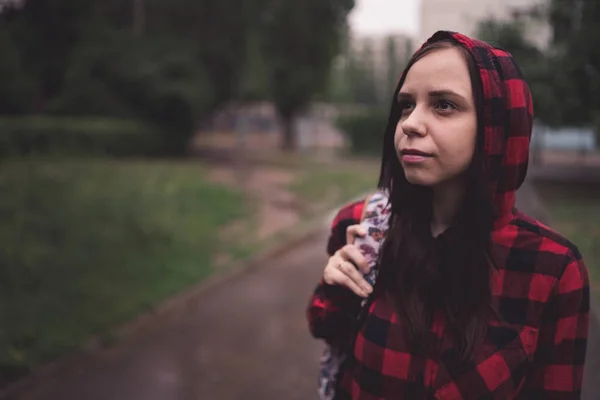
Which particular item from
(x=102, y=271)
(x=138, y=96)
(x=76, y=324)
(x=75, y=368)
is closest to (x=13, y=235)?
(x=102, y=271)

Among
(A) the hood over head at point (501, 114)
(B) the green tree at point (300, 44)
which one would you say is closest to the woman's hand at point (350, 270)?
(A) the hood over head at point (501, 114)

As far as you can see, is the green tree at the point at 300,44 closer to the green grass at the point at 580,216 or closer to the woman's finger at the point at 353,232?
the green grass at the point at 580,216

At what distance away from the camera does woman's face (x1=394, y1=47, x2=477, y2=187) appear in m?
1.17

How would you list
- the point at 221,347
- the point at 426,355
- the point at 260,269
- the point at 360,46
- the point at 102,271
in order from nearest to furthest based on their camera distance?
the point at 426,355, the point at 221,347, the point at 102,271, the point at 260,269, the point at 360,46

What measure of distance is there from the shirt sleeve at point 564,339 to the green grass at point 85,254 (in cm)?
389

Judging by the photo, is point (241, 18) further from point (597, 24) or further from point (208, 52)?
point (597, 24)

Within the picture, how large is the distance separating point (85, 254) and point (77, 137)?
14337 mm

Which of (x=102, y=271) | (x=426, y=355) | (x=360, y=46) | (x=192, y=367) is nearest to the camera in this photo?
(x=426, y=355)

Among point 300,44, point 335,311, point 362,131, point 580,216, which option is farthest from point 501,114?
point 362,131

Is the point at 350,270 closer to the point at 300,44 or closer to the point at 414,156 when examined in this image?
the point at 414,156

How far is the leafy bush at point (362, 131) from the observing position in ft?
87.3

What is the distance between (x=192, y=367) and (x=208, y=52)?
21880 mm

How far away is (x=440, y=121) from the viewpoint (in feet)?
3.87

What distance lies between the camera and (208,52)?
80.6 feet
